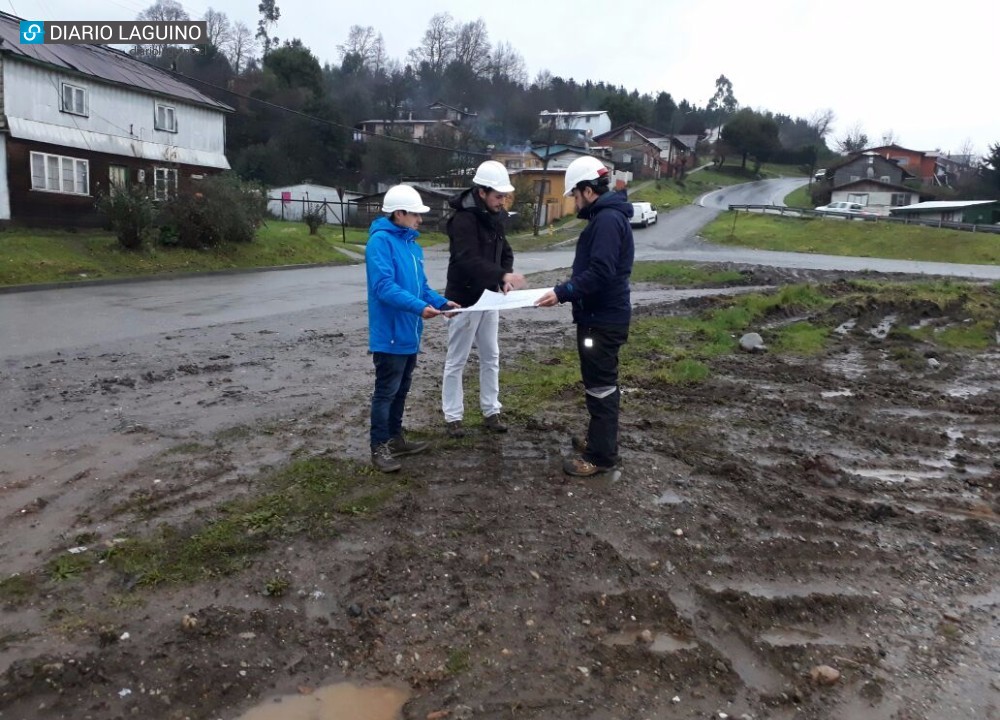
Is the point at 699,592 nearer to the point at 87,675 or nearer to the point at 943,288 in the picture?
the point at 87,675

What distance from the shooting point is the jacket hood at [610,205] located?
5188 millimetres

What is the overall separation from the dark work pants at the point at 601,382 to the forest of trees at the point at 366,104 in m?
37.6

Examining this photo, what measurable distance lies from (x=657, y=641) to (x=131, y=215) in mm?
21183

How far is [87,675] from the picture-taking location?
3029mm

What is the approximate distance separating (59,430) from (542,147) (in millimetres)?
62825

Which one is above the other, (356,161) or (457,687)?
(356,161)

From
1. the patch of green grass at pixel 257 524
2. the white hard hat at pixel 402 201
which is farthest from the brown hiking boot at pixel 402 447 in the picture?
the white hard hat at pixel 402 201

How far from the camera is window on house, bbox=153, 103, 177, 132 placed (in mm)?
29688

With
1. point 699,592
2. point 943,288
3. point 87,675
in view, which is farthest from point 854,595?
point 943,288

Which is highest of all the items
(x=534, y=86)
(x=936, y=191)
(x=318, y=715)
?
(x=534, y=86)

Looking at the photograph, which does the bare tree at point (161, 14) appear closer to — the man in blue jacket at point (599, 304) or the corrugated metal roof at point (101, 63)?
the corrugated metal roof at point (101, 63)

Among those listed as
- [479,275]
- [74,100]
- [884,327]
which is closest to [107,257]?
[74,100]

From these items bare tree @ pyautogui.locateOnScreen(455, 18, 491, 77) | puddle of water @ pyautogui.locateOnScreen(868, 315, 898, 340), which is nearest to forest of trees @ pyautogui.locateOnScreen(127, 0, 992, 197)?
bare tree @ pyautogui.locateOnScreen(455, 18, 491, 77)

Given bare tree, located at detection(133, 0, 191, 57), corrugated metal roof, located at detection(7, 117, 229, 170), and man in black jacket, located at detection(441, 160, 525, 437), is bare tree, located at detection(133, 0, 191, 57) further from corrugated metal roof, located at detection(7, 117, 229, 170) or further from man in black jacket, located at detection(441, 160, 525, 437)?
man in black jacket, located at detection(441, 160, 525, 437)
